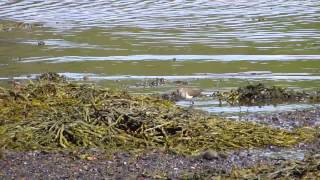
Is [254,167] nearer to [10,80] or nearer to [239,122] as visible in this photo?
[239,122]

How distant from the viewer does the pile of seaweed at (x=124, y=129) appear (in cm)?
861

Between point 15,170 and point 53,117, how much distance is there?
1.59 m

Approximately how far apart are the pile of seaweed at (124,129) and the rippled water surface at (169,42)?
2.76 m

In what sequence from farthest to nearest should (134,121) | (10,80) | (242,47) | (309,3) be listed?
1. (309,3)
2. (242,47)
3. (10,80)
4. (134,121)

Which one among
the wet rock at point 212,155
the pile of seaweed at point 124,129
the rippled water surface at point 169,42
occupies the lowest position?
A: the wet rock at point 212,155

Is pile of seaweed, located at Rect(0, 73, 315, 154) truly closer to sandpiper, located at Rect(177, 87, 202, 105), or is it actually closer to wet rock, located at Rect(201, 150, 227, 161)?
wet rock, located at Rect(201, 150, 227, 161)

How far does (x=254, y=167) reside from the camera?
24.9ft

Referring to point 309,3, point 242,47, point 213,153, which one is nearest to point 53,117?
point 213,153

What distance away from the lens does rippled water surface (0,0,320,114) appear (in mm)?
13789

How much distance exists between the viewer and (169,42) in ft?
58.9

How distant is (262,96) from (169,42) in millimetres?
6854

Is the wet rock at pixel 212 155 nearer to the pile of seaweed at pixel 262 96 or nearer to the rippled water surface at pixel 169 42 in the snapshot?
the pile of seaweed at pixel 262 96

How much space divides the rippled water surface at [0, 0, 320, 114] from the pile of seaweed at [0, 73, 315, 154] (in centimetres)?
276

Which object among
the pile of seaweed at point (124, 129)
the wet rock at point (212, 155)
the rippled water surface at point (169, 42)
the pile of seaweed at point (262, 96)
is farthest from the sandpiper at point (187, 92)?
the wet rock at point (212, 155)
